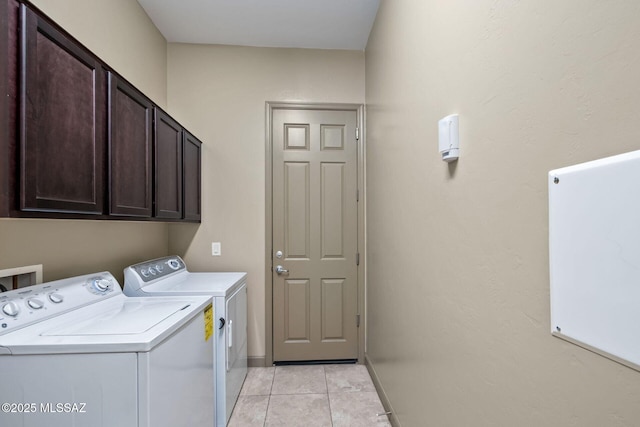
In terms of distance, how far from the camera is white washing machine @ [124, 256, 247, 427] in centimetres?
184

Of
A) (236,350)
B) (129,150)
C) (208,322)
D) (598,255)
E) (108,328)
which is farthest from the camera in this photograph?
(236,350)

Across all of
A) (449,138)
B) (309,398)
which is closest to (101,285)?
(309,398)

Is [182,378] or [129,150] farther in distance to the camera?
[129,150]

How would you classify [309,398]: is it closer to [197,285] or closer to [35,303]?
[197,285]

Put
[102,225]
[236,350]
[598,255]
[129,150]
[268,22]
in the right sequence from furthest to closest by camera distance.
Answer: [268,22] < [236,350] < [102,225] < [129,150] < [598,255]

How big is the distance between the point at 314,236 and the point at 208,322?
1282 mm

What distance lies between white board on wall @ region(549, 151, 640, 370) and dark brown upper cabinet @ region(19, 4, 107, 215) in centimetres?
144

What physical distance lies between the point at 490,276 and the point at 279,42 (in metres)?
2.58

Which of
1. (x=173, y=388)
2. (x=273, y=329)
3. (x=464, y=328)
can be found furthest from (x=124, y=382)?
(x=273, y=329)

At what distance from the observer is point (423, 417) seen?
1454mm

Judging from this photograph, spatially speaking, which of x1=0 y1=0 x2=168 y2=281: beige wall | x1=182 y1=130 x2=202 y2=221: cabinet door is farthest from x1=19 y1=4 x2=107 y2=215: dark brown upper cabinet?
x1=182 y1=130 x2=202 y2=221: cabinet door

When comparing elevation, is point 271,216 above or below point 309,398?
above

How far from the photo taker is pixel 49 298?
1293 mm

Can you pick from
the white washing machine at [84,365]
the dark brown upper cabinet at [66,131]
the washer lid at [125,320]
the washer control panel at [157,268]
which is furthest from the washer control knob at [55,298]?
the washer control panel at [157,268]
